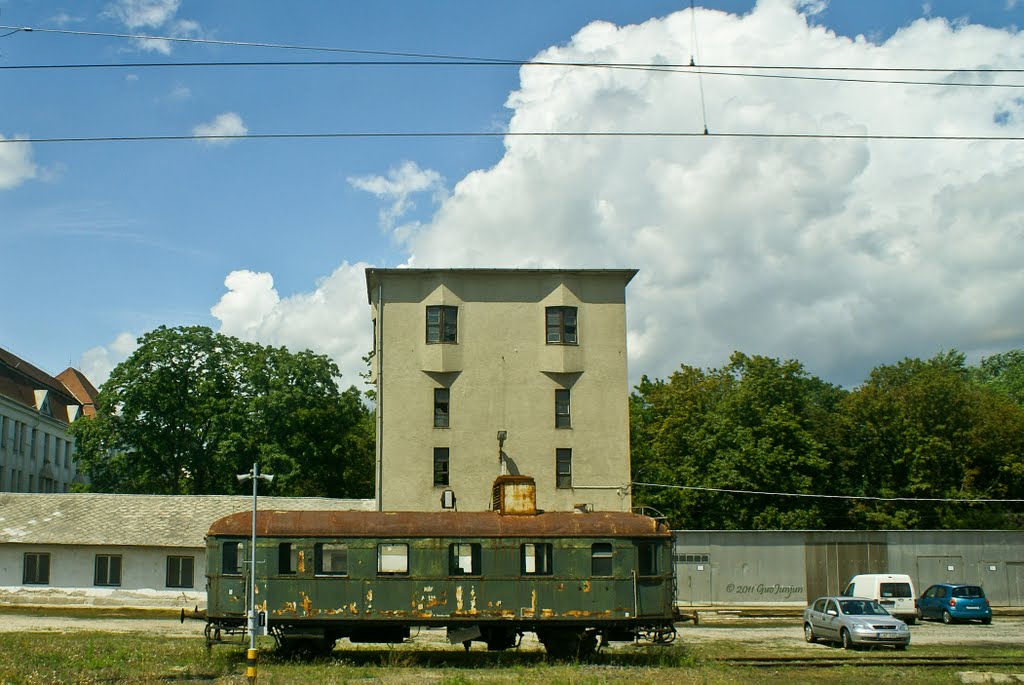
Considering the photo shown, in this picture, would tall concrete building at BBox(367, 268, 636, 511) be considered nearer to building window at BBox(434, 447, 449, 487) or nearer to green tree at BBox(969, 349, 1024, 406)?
building window at BBox(434, 447, 449, 487)

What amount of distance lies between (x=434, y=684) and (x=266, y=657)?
6.43 meters

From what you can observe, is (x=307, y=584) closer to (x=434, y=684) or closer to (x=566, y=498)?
(x=434, y=684)

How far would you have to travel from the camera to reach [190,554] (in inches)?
1597

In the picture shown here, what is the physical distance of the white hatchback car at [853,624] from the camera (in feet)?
84.3

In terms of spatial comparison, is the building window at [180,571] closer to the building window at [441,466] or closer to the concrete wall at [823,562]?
the building window at [441,466]

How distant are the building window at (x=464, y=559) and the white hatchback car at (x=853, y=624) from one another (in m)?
10.1

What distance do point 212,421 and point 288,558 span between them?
36170 millimetres

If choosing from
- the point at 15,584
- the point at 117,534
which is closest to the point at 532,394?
the point at 117,534

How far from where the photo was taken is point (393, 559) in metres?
23.7

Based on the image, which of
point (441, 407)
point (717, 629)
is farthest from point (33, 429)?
point (717, 629)

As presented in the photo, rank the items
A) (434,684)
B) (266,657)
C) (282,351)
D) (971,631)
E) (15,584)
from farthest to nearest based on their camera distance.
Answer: (282,351) → (15,584) → (971,631) → (266,657) → (434,684)

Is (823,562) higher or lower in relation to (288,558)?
lower

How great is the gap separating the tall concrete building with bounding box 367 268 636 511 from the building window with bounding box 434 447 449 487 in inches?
1.6

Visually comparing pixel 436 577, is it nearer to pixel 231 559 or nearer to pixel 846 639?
pixel 231 559
